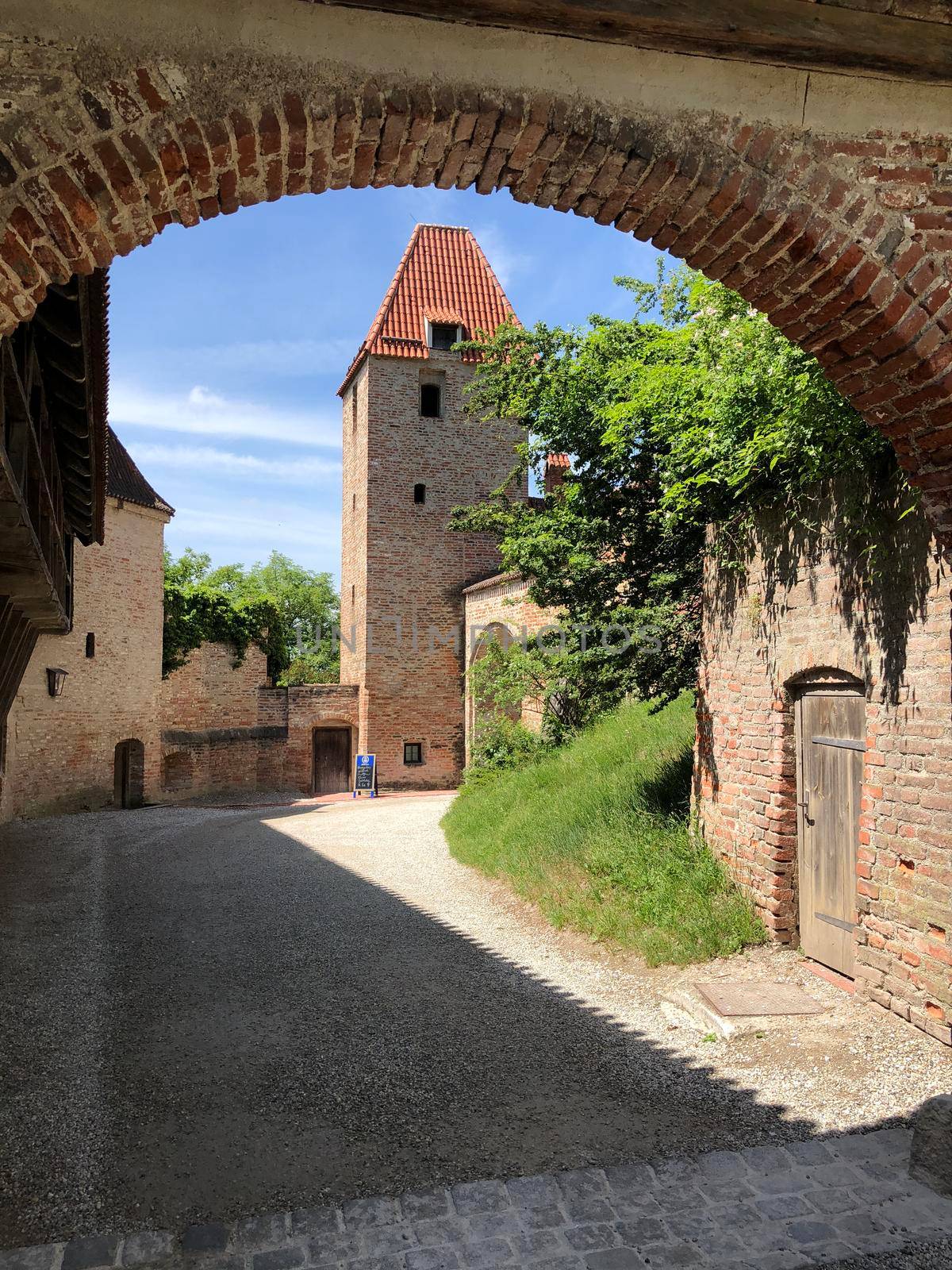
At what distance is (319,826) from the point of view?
15000 mm

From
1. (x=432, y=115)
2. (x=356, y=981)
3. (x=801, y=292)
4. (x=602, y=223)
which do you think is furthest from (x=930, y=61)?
(x=356, y=981)

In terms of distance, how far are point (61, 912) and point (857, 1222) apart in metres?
7.67

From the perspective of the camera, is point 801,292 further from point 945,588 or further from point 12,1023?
point 12,1023

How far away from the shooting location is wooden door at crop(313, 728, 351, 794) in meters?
24.2

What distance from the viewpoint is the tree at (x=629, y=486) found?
627cm

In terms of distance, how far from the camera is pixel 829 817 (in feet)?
19.7

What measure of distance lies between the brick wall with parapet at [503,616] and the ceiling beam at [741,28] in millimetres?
13023

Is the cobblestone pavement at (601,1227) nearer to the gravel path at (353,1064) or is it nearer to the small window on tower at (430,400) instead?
the gravel path at (353,1064)

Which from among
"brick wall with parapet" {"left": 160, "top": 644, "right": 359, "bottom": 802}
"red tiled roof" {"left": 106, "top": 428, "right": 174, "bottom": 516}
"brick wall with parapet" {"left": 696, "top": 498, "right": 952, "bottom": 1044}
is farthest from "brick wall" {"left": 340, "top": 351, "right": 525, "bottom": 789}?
"brick wall with parapet" {"left": 696, "top": 498, "right": 952, "bottom": 1044}

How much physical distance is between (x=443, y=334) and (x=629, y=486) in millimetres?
15395

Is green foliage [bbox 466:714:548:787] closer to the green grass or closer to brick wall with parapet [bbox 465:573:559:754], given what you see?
brick wall with parapet [bbox 465:573:559:754]

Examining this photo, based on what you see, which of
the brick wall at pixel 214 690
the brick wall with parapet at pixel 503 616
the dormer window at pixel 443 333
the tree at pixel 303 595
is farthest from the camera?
the tree at pixel 303 595

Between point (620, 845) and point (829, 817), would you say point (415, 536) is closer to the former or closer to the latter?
point (620, 845)

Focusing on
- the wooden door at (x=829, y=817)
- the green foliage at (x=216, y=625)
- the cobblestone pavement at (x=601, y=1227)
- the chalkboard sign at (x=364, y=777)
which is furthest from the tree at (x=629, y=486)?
the green foliage at (x=216, y=625)
